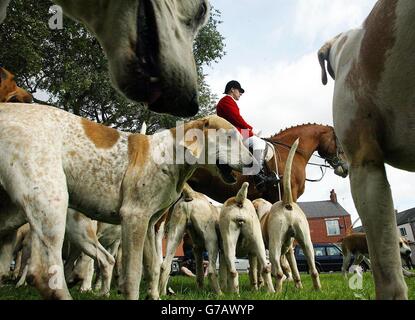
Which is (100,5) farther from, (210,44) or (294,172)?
(210,44)

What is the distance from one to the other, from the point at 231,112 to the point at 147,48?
27.7 feet

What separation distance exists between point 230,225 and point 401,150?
5.28m

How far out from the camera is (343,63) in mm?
2719

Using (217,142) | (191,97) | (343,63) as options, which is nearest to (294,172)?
(217,142)

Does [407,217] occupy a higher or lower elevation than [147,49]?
higher

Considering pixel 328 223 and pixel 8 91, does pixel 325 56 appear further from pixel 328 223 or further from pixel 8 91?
pixel 328 223

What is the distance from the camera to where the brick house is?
6556 centimetres

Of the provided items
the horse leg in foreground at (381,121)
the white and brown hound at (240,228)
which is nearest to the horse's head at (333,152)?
the white and brown hound at (240,228)

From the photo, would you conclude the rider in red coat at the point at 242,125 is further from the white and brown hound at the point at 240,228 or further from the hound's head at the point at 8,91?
the hound's head at the point at 8,91

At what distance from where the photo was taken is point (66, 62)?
1608cm

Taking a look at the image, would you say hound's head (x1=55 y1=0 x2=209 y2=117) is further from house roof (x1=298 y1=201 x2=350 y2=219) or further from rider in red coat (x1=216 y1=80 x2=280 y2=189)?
house roof (x1=298 y1=201 x2=350 y2=219)

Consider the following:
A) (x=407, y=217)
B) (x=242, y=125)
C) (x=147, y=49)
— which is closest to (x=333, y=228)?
(x=407, y=217)

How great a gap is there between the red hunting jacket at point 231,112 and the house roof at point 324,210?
194ft

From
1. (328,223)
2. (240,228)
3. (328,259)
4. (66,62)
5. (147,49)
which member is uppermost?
(328,223)
